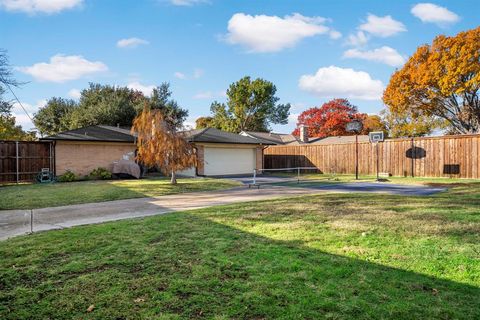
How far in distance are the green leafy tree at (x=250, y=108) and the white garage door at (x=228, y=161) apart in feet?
78.2

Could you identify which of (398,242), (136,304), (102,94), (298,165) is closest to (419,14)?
(298,165)

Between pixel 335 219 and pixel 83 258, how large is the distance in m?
4.64

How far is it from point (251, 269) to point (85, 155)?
18688 mm

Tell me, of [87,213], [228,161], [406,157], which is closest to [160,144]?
[87,213]

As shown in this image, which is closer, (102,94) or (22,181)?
(22,181)

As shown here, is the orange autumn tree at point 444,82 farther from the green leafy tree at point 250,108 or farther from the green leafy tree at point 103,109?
the green leafy tree at point 103,109

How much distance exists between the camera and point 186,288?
3.49 m

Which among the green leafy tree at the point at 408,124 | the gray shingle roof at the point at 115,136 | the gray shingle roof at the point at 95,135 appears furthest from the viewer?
the green leafy tree at the point at 408,124

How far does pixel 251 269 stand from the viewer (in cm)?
404

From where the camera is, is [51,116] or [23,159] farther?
[51,116]

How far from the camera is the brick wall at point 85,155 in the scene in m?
19.5

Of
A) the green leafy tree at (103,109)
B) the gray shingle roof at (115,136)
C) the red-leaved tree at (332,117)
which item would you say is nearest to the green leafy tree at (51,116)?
the green leafy tree at (103,109)

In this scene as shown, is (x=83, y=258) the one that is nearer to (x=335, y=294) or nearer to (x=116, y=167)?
(x=335, y=294)

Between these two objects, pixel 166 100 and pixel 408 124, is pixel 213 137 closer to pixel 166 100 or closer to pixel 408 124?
pixel 166 100
